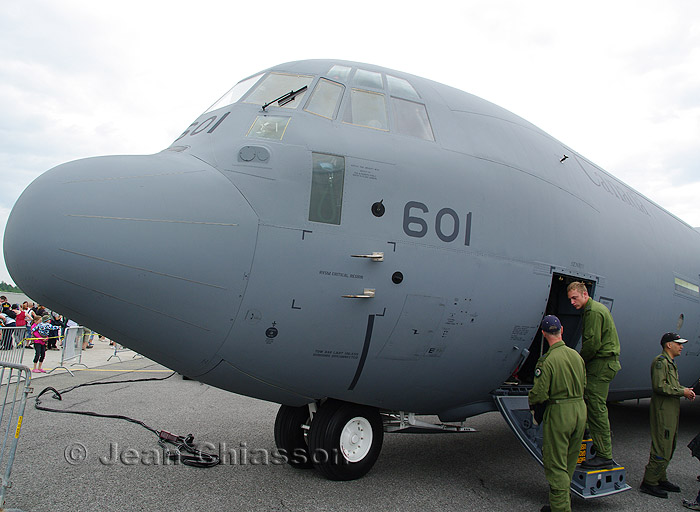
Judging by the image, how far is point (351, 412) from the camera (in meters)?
4.93

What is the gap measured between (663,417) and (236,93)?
19.0ft

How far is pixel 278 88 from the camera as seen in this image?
16.6 feet

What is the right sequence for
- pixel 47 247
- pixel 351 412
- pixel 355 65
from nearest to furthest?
pixel 47 247
pixel 351 412
pixel 355 65

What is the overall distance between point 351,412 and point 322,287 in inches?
58.4

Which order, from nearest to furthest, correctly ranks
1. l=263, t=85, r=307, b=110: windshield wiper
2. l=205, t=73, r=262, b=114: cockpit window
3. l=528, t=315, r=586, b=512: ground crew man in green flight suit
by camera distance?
1. l=528, t=315, r=586, b=512: ground crew man in green flight suit
2. l=263, t=85, r=307, b=110: windshield wiper
3. l=205, t=73, r=262, b=114: cockpit window

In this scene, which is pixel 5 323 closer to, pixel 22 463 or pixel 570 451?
pixel 22 463

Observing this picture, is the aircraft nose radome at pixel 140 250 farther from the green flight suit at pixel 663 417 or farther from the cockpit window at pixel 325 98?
the green flight suit at pixel 663 417

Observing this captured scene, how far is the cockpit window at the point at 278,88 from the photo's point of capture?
4897 mm

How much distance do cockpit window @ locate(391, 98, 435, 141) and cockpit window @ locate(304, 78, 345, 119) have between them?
0.58 m

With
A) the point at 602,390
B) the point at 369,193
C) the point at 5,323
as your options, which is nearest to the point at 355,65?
the point at 369,193

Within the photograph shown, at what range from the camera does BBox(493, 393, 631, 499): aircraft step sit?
4754 mm

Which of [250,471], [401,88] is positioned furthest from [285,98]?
[250,471]

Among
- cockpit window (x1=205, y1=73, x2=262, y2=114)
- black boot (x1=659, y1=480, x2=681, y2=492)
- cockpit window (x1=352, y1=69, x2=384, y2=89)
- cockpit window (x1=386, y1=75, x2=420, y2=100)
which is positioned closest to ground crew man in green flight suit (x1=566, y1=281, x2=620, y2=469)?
black boot (x1=659, y1=480, x2=681, y2=492)

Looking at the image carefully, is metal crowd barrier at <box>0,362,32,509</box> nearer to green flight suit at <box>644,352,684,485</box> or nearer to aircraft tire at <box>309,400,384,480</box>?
aircraft tire at <box>309,400,384,480</box>
